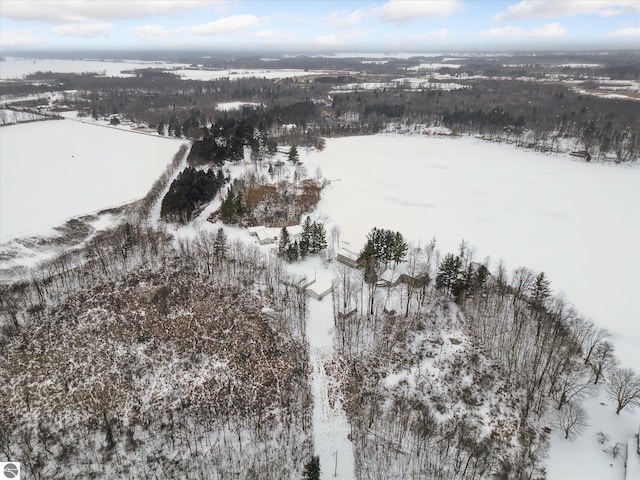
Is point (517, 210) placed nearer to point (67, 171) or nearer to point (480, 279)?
point (480, 279)

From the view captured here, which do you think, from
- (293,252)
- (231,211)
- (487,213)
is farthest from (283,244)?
(487,213)

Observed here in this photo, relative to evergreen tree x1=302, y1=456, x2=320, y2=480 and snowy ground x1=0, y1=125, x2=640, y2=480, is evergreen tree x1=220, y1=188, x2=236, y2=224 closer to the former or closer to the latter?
snowy ground x1=0, y1=125, x2=640, y2=480

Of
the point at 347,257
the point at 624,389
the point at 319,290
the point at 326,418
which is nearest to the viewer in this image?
the point at 326,418

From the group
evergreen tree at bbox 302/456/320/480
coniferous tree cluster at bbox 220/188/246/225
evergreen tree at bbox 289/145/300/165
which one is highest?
evergreen tree at bbox 289/145/300/165

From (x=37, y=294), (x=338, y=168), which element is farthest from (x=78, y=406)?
Answer: (x=338, y=168)

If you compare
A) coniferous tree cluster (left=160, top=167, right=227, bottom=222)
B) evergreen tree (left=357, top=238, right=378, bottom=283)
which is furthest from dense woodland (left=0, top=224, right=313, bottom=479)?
coniferous tree cluster (left=160, top=167, right=227, bottom=222)

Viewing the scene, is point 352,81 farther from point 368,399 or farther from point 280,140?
point 368,399

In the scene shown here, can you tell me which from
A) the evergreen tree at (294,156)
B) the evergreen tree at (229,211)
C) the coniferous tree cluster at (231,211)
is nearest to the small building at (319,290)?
the coniferous tree cluster at (231,211)
